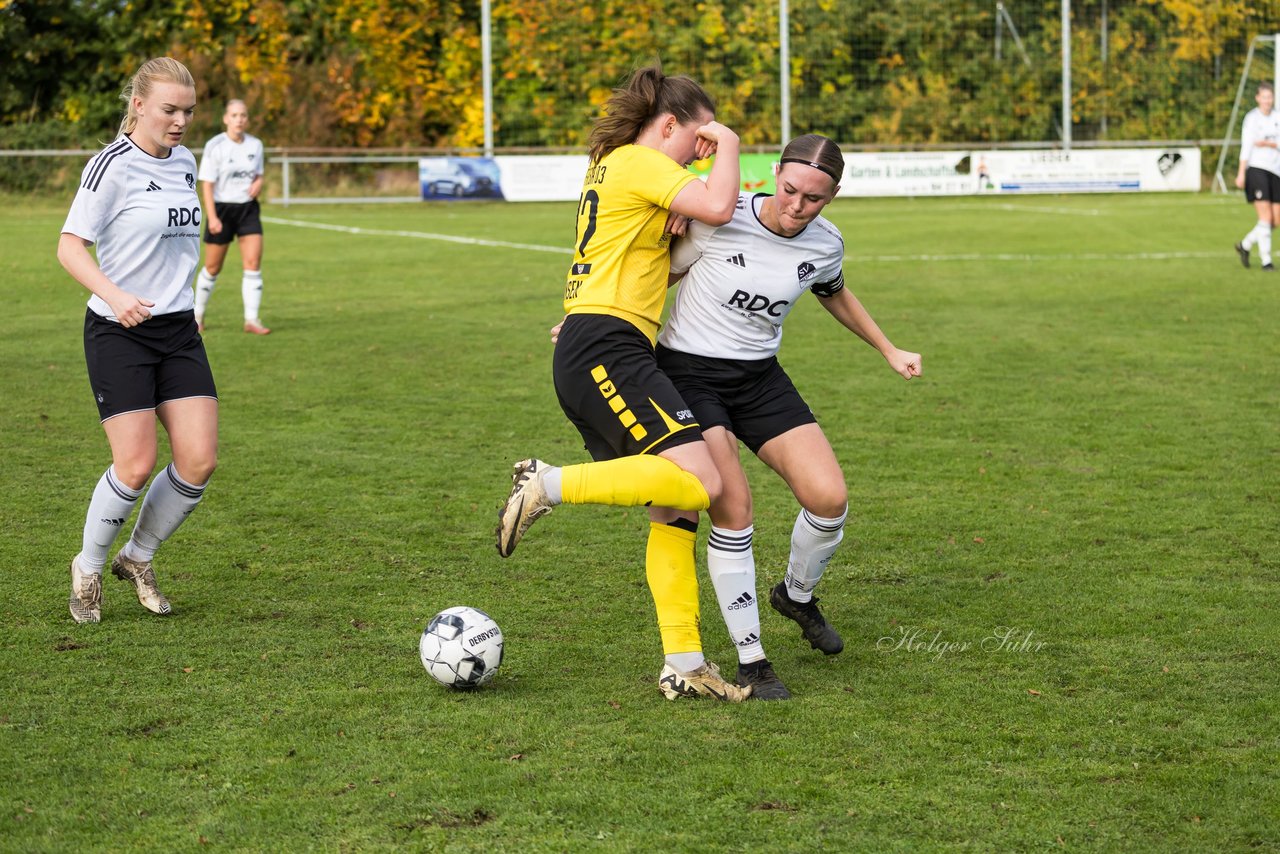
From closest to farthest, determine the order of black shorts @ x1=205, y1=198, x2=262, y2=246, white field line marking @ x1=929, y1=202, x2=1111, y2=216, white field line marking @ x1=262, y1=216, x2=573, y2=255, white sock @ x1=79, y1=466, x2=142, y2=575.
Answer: white sock @ x1=79, y1=466, x2=142, y2=575 → black shorts @ x1=205, y1=198, x2=262, y2=246 → white field line marking @ x1=262, y1=216, x2=573, y2=255 → white field line marking @ x1=929, y1=202, x2=1111, y2=216

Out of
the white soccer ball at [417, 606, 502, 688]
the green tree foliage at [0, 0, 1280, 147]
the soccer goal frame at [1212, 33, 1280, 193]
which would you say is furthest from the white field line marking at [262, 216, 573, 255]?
the soccer goal frame at [1212, 33, 1280, 193]

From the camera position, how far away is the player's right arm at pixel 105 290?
16.3ft

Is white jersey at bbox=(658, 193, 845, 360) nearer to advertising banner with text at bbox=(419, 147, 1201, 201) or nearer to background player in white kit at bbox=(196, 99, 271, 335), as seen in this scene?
background player in white kit at bbox=(196, 99, 271, 335)

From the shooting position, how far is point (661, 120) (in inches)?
177

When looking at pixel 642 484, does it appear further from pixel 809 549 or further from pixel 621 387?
pixel 809 549

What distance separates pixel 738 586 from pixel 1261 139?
1533 cm

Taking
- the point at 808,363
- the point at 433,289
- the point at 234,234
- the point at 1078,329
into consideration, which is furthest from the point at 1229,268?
the point at 234,234

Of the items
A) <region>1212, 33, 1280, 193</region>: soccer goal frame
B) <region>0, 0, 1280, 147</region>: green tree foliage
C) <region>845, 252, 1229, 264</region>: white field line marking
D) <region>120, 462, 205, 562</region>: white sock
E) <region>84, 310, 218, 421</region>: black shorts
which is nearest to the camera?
<region>84, 310, 218, 421</region>: black shorts

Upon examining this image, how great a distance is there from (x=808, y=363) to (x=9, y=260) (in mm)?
11993

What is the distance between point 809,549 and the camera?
503 cm

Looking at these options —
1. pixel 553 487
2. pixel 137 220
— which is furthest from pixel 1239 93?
pixel 553 487

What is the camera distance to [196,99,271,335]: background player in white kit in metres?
12.7

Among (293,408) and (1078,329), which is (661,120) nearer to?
(293,408)

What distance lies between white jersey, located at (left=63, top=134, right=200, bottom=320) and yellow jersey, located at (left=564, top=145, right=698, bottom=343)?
1.65 meters
